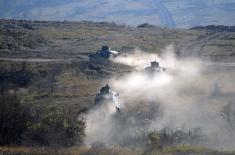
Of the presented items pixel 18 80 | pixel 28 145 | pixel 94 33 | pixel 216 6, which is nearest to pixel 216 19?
pixel 216 6

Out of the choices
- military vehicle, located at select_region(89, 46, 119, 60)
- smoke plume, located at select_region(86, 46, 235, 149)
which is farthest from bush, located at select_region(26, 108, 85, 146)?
military vehicle, located at select_region(89, 46, 119, 60)

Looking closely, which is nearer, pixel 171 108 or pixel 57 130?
pixel 57 130

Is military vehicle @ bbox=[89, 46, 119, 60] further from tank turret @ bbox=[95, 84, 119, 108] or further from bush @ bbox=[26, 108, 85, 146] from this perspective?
bush @ bbox=[26, 108, 85, 146]

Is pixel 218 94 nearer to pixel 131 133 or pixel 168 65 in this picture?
pixel 131 133

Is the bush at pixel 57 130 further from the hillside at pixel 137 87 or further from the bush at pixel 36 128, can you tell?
the hillside at pixel 137 87

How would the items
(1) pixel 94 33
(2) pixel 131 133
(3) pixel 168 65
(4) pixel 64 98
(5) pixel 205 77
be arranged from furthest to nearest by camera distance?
(1) pixel 94 33 → (3) pixel 168 65 → (5) pixel 205 77 → (4) pixel 64 98 → (2) pixel 131 133

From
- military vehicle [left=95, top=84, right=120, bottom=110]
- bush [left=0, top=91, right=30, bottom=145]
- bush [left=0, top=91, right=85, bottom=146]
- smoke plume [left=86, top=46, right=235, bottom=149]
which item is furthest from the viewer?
military vehicle [left=95, top=84, right=120, bottom=110]

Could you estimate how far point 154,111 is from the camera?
31734 mm

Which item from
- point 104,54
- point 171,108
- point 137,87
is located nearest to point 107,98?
point 171,108

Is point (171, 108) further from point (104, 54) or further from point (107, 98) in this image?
point (104, 54)

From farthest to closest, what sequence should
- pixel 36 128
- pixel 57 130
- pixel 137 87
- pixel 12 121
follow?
pixel 137 87 < pixel 12 121 < pixel 36 128 < pixel 57 130

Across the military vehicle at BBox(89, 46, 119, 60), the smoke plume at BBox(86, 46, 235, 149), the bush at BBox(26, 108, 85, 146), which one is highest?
the military vehicle at BBox(89, 46, 119, 60)

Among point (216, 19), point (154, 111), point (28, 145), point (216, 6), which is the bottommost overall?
point (28, 145)

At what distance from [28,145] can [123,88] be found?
19808 millimetres
